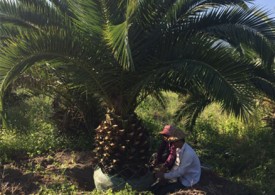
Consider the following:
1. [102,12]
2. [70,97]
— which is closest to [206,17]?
[102,12]

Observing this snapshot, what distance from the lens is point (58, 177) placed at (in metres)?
7.40

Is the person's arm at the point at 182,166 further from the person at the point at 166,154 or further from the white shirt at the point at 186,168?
the person at the point at 166,154

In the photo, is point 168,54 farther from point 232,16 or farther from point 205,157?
point 205,157

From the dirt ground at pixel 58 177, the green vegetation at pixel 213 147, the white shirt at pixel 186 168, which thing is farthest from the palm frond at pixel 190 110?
the white shirt at pixel 186 168

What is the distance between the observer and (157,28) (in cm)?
653

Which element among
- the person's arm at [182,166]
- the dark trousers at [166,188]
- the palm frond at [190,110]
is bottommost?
the dark trousers at [166,188]

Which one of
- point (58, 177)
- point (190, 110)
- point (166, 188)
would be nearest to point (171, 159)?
point (166, 188)

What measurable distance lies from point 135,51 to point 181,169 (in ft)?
5.82

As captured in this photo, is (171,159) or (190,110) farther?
(190,110)

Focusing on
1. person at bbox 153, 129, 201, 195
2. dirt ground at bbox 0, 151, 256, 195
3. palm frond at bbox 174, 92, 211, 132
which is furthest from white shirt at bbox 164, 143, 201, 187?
palm frond at bbox 174, 92, 211, 132

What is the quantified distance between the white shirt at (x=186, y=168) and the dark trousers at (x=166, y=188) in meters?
0.08

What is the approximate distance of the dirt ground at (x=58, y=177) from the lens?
22.7ft

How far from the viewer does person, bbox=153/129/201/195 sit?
6199mm

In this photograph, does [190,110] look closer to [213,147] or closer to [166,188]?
[213,147]
